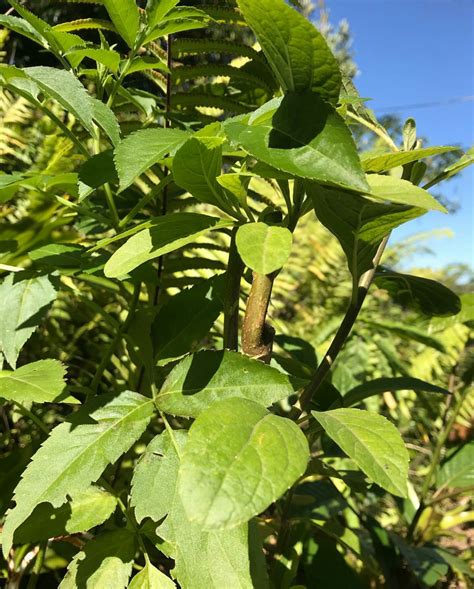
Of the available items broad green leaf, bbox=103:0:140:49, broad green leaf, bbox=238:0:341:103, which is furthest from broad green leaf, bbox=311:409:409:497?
broad green leaf, bbox=103:0:140:49

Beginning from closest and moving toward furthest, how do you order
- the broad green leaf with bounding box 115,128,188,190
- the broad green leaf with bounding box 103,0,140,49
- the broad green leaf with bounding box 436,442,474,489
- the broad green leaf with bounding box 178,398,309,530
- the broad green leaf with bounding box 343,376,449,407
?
1. the broad green leaf with bounding box 178,398,309,530
2. the broad green leaf with bounding box 115,128,188,190
3. the broad green leaf with bounding box 103,0,140,49
4. the broad green leaf with bounding box 343,376,449,407
5. the broad green leaf with bounding box 436,442,474,489

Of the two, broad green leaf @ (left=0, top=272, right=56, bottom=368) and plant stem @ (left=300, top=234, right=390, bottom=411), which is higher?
plant stem @ (left=300, top=234, right=390, bottom=411)

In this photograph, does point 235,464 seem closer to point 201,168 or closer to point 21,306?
point 201,168

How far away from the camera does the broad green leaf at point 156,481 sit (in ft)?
1.38

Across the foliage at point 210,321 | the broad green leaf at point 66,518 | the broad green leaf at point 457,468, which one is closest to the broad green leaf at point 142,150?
the foliage at point 210,321

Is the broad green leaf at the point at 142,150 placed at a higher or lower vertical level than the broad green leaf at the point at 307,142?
lower

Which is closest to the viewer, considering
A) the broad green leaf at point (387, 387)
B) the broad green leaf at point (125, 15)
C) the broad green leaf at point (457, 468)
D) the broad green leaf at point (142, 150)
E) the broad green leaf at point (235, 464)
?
the broad green leaf at point (235, 464)

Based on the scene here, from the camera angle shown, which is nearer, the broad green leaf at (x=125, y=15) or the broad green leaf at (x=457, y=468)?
the broad green leaf at (x=125, y=15)

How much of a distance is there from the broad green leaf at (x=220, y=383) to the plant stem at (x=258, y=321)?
1.6 inches

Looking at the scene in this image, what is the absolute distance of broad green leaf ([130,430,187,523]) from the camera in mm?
420

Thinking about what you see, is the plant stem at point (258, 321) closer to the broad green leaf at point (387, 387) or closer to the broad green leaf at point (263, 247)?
the broad green leaf at point (263, 247)

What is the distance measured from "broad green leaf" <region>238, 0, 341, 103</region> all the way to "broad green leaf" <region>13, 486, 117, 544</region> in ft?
1.35

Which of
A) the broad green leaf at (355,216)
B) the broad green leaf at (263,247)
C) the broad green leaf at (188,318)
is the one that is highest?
the broad green leaf at (355,216)

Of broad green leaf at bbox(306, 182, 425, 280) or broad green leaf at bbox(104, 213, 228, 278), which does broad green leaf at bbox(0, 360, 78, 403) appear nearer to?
broad green leaf at bbox(104, 213, 228, 278)
